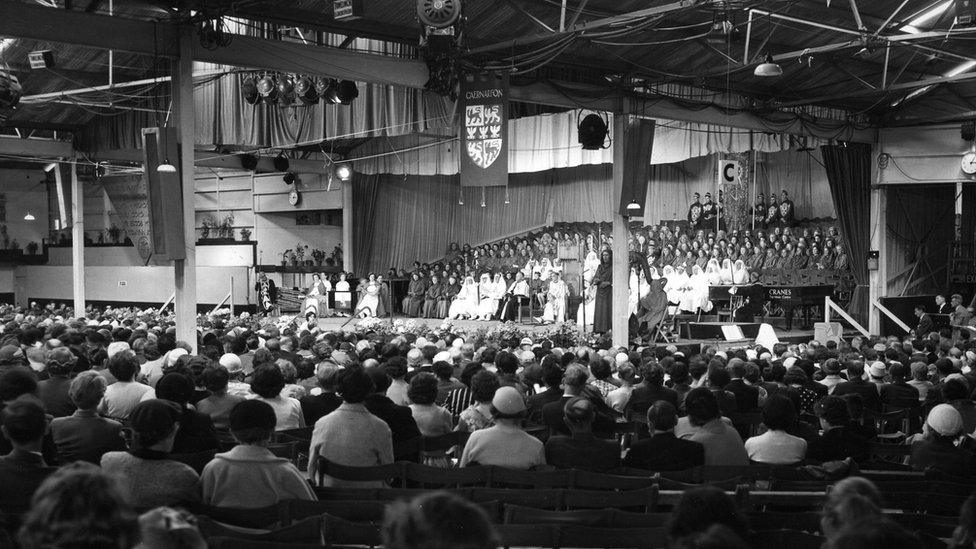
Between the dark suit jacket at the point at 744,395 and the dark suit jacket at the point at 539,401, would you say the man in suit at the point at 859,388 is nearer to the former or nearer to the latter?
the dark suit jacket at the point at 744,395

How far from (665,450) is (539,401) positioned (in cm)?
173

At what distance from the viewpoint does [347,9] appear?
11.8 m

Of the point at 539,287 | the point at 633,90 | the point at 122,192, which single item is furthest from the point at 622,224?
the point at 122,192

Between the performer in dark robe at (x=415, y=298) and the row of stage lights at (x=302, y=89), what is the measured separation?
30.0 ft

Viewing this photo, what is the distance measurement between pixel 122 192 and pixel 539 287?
1288 centimetres

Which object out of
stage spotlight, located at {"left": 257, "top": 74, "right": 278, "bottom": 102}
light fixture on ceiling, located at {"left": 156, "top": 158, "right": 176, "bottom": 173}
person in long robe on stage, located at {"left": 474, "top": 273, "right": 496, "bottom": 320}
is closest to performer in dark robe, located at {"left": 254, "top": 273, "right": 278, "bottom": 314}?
person in long robe on stage, located at {"left": 474, "top": 273, "right": 496, "bottom": 320}

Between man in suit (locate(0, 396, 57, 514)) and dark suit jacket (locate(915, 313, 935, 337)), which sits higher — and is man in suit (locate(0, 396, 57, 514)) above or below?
above

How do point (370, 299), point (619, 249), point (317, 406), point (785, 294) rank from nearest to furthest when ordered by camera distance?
point (317, 406) < point (619, 249) < point (785, 294) < point (370, 299)

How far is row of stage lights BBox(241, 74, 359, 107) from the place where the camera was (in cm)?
1560

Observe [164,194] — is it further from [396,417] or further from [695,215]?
[695,215]

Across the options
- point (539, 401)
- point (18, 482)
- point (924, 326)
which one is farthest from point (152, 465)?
point (924, 326)

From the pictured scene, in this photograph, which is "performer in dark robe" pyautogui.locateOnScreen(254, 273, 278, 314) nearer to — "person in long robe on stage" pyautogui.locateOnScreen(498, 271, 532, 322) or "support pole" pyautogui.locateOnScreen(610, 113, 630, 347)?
"person in long robe on stage" pyautogui.locateOnScreen(498, 271, 532, 322)

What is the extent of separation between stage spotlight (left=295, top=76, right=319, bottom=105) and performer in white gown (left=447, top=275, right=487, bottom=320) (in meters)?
8.66

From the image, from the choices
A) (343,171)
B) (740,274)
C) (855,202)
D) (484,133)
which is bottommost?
(740,274)
